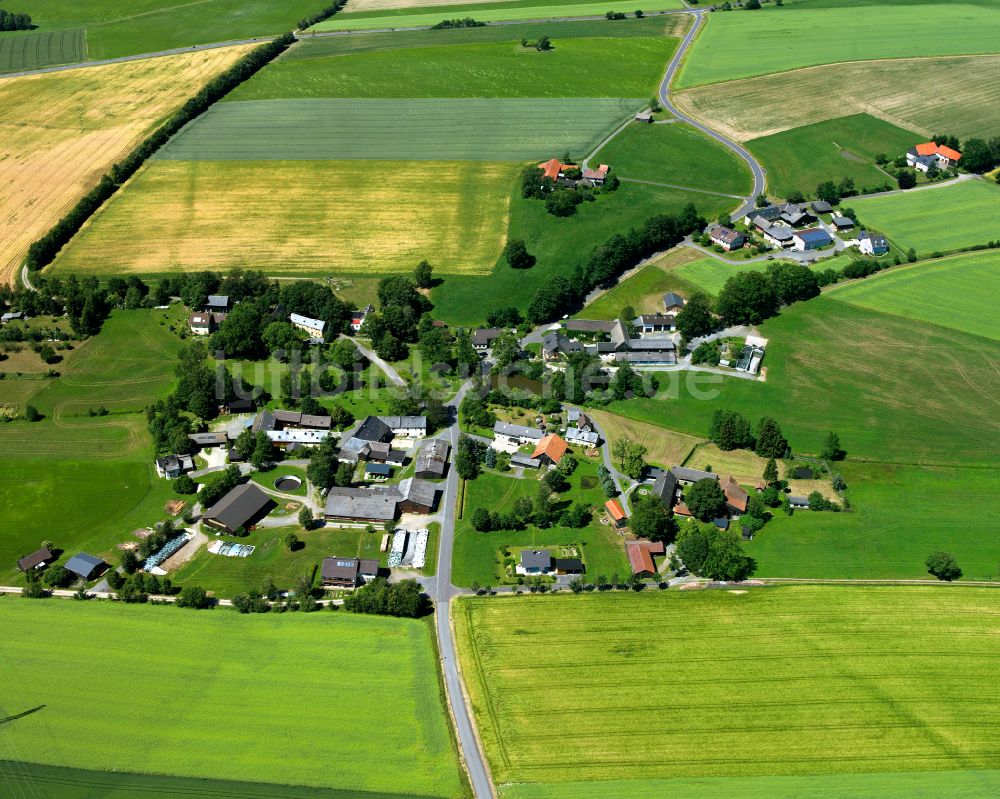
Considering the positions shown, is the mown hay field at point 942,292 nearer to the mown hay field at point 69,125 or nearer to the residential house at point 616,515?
the residential house at point 616,515

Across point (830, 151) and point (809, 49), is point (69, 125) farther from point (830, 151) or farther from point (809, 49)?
point (809, 49)

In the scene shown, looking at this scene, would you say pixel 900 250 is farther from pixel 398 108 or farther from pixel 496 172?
pixel 398 108

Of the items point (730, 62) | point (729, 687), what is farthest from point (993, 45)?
point (729, 687)

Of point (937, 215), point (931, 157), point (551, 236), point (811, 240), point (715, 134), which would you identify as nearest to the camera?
point (811, 240)

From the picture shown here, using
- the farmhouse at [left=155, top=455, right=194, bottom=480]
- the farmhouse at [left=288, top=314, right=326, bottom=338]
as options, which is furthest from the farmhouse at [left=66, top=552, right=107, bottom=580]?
the farmhouse at [left=288, top=314, right=326, bottom=338]

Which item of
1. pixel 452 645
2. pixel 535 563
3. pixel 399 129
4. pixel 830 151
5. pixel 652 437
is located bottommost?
pixel 452 645

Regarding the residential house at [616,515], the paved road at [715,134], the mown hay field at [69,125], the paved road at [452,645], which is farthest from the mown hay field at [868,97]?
the mown hay field at [69,125]

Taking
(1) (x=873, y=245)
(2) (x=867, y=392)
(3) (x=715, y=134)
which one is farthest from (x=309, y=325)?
(3) (x=715, y=134)
